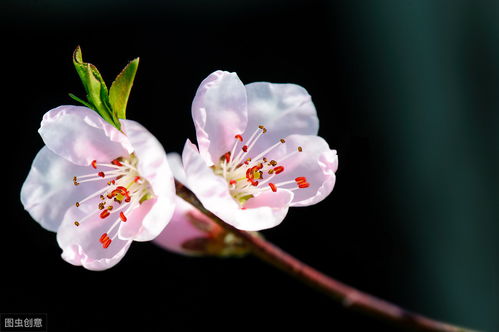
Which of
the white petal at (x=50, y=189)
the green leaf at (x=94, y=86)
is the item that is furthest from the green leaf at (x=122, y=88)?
the white petal at (x=50, y=189)

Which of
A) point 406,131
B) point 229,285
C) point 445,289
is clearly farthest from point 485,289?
point 229,285

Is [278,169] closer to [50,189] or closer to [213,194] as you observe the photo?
[213,194]

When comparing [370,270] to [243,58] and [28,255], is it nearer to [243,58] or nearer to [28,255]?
[243,58]

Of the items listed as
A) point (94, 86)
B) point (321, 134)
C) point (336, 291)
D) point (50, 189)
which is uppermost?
point (94, 86)

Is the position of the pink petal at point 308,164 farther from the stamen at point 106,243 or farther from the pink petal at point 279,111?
the stamen at point 106,243

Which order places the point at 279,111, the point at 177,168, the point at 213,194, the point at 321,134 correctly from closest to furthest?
the point at 213,194 → the point at 279,111 → the point at 177,168 → the point at 321,134

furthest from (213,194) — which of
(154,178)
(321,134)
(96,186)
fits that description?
(321,134)

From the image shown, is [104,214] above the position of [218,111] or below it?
below
